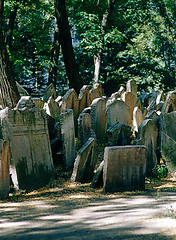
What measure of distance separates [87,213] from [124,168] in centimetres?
150

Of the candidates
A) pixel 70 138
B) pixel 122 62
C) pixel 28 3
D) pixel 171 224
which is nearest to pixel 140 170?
pixel 70 138

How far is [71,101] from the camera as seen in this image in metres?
8.91

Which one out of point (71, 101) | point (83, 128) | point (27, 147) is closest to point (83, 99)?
point (71, 101)

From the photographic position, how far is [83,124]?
22.6 feet

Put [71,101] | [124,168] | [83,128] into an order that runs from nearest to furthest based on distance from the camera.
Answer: [124,168]
[83,128]
[71,101]

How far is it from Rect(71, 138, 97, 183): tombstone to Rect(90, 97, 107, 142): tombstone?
1.75 metres

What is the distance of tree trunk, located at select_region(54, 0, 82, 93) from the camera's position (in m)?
11.4

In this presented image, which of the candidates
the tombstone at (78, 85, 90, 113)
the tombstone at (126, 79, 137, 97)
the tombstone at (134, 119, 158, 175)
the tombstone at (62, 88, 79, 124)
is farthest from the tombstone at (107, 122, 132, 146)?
the tombstone at (126, 79, 137, 97)

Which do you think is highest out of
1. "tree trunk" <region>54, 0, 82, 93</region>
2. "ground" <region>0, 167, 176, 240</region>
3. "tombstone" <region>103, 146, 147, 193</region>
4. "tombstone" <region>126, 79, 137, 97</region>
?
"tree trunk" <region>54, 0, 82, 93</region>

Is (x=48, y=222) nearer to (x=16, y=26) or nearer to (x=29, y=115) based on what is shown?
(x=29, y=115)

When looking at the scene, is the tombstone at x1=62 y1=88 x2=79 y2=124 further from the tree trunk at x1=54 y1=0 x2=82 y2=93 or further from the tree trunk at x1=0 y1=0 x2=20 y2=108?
the tree trunk at x1=54 y1=0 x2=82 y2=93

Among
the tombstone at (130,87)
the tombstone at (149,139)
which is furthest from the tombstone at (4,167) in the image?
the tombstone at (130,87)

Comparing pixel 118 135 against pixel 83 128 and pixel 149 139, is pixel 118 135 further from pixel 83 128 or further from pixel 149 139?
pixel 83 128

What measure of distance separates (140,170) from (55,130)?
2607 mm
